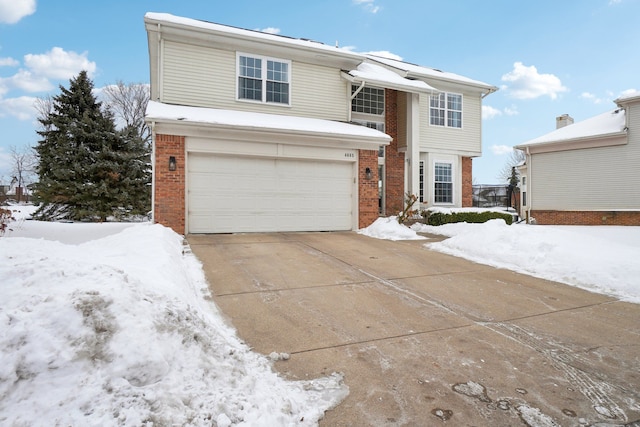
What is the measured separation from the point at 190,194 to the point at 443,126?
443 inches

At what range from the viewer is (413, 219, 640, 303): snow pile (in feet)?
18.2

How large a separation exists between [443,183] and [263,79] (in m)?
8.97

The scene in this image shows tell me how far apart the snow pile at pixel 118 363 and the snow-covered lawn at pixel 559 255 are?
5.10 meters

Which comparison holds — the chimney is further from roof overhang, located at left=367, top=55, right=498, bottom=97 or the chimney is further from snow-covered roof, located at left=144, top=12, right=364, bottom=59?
snow-covered roof, located at left=144, top=12, right=364, bottom=59

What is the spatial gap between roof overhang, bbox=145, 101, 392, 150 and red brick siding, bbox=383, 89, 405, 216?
3764mm

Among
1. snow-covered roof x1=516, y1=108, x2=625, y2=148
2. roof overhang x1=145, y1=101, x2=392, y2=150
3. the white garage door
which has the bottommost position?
the white garage door

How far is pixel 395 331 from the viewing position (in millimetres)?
3748

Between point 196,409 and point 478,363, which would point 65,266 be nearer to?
point 196,409

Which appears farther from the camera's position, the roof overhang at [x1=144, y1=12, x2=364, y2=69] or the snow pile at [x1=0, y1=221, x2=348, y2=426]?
the roof overhang at [x1=144, y1=12, x2=364, y2=69]

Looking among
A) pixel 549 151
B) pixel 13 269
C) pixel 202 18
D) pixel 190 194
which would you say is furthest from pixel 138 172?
pixel 549 151

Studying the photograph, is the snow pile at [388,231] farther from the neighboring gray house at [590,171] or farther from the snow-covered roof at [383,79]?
the neighboring gray house at [590,171]

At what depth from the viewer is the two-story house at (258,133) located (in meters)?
9.38

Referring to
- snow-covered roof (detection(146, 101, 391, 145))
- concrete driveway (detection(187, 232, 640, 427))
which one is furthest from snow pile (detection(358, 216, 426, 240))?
concrete driveway (detection(187, 232, 640, 427))

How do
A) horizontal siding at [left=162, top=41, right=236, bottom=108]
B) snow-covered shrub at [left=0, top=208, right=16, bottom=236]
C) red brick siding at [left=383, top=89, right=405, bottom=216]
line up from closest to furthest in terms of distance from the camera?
snow-covered shrub at [left=0, top=208, right=16, bottom=236]
horizontal siding at [left=162, top=41, right=236, bottom=108]
red brick siding at [left=383, top=89, right=405, bottom=216]
